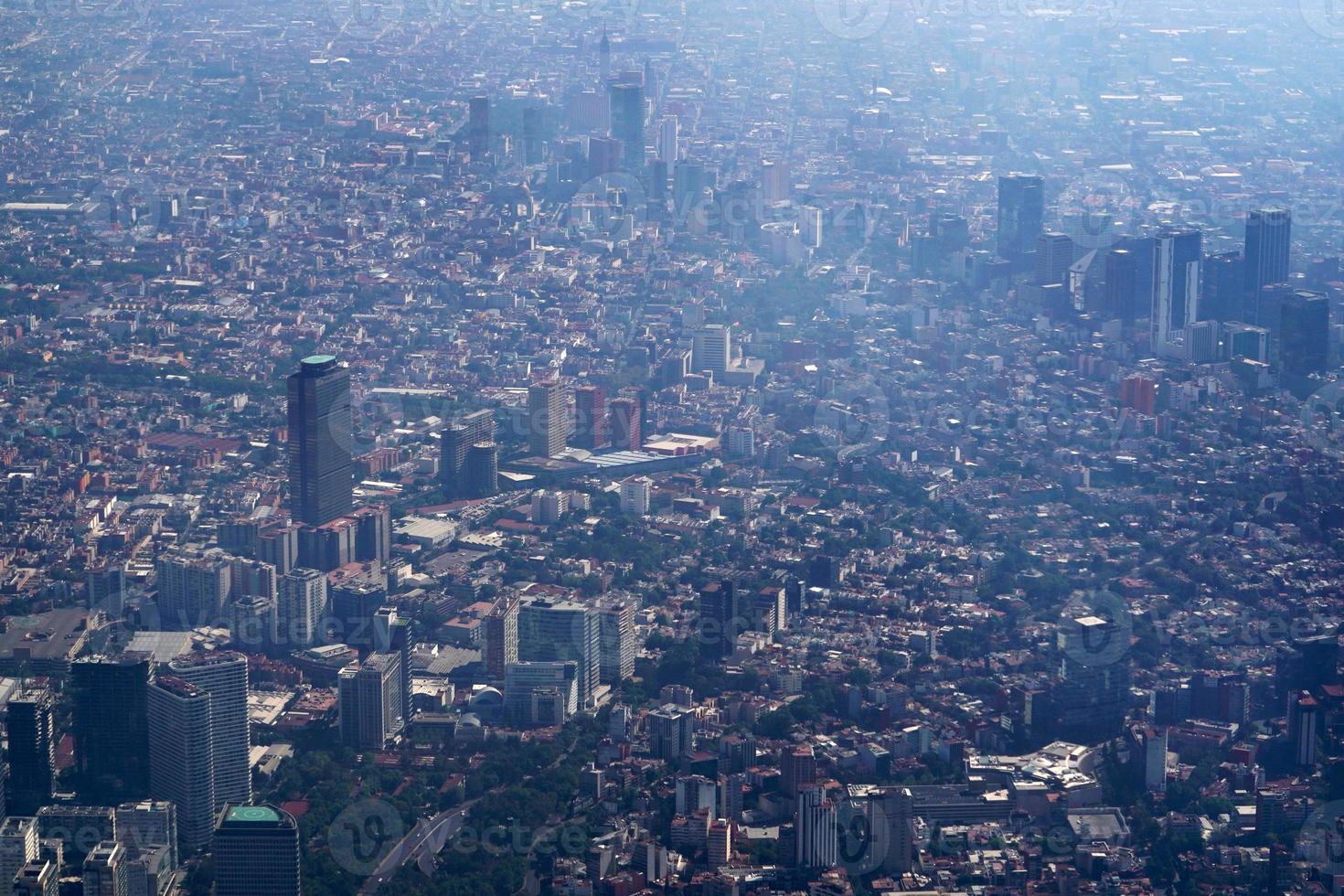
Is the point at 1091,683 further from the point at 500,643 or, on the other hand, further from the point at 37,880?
the point at 37,880

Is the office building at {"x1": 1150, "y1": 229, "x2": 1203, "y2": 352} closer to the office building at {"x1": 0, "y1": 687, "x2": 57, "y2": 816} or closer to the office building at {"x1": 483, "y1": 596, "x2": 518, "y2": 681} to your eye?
the office building at {"x1": 483, "y1": 596, "x2": 518, "y2": 681}

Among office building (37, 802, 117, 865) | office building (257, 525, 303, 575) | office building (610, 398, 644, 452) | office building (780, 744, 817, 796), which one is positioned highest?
office building (610, 398, 644, 452)

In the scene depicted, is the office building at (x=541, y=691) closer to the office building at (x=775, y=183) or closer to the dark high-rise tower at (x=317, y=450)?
the dark high-rise tower at (x=317, y=450)

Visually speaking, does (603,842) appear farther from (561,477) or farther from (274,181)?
(274,181)

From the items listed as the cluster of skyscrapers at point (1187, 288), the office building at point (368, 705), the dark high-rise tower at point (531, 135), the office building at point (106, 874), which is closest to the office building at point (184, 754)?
the office building at point (106, 874)

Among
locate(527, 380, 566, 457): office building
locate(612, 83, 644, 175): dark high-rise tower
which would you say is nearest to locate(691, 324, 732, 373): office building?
locate(527, 380, 566, 457): office building

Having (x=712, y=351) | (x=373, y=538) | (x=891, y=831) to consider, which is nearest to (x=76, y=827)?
(x=891, y=831)
